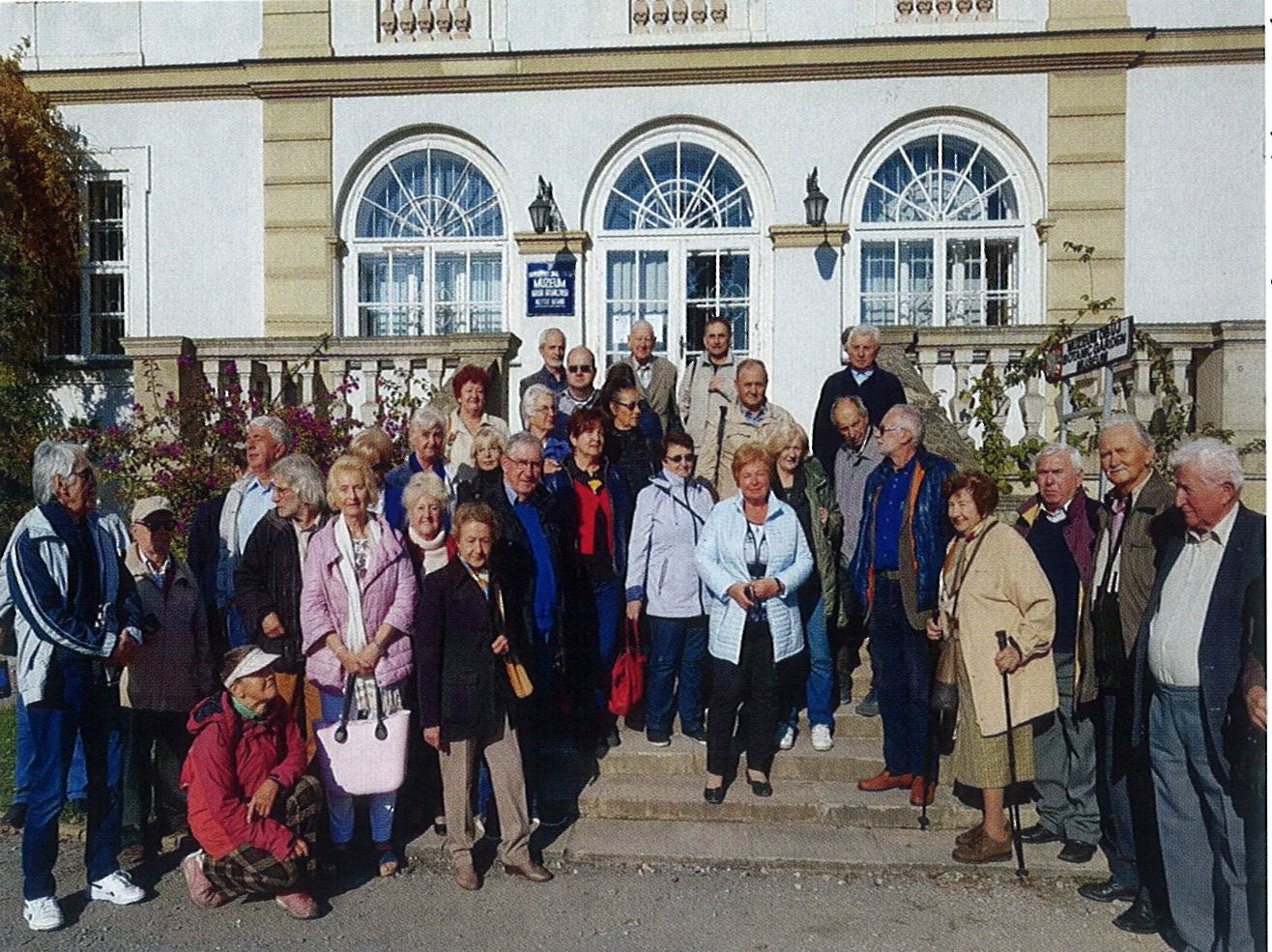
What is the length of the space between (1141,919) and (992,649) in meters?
1.21

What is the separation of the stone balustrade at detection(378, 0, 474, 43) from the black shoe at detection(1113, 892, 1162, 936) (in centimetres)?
952

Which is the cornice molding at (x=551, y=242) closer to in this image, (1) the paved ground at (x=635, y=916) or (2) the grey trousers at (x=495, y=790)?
(2) the grey trousers at (x=495, y=790)

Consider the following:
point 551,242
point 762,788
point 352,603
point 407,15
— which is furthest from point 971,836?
point 407,15

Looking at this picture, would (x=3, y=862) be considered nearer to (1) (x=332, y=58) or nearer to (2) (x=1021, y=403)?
(2) (x=1021, y=403)

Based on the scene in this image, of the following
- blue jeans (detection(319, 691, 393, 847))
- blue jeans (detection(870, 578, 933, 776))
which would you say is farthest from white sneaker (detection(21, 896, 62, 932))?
blue jeans (detection(870, 578, 933, 776))

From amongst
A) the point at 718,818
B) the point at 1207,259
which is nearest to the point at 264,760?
the point at 718,818

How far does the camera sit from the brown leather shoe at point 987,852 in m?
4.52

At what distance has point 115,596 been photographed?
164 inches

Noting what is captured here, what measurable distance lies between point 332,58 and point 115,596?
303 inches

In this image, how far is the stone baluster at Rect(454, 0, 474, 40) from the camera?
33.0 feet

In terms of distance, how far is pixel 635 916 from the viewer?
13.6 ft

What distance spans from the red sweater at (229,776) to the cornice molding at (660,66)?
7.74 m

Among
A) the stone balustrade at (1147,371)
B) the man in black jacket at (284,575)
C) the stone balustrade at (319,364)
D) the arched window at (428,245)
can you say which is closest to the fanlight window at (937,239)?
the stone balustrade at (1147,371)

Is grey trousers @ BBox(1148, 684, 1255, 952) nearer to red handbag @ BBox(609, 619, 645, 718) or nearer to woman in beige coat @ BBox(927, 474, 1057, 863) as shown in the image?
woman in beige coat @ BBox(927, 474, 1057, 863)
